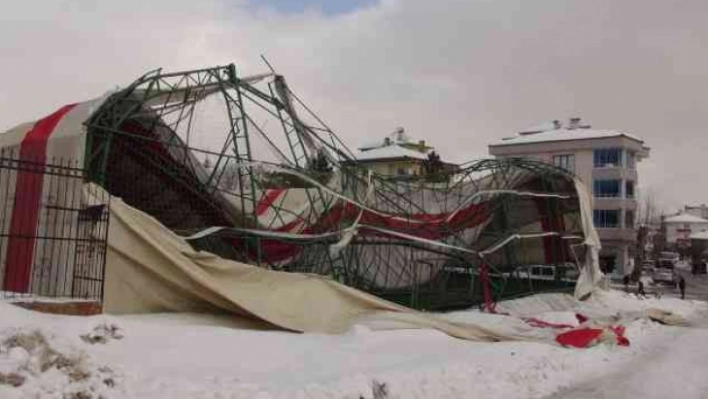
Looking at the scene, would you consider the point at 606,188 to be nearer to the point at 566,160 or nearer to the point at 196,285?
the point at 566,160

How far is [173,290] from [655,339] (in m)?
11.4

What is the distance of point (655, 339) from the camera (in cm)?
1602

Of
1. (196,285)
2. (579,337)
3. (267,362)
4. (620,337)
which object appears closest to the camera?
(267,362)

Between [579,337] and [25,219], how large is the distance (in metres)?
10.9

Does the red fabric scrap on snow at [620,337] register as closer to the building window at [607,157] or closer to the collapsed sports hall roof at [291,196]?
the collapsed sports hall roof at [291,196]

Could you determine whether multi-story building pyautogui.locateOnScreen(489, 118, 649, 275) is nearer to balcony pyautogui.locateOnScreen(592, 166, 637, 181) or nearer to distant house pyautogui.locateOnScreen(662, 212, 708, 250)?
balcony pyautogui.locateOnScreen(592, 166, 637, 181)

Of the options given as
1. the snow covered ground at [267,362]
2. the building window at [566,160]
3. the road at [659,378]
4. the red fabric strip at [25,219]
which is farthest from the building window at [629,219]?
the red fabric strip at [25,219]

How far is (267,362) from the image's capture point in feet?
30.5

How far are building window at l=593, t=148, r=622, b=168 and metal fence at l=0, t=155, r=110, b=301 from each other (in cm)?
5136

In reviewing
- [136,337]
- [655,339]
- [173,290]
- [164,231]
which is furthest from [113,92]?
[655,339]

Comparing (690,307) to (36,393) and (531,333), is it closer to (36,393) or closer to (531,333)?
(531,333)

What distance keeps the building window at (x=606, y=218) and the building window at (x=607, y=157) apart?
3.83 m

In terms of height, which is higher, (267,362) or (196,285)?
(196,285)

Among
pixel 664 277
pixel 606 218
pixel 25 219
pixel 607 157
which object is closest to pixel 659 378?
pixel 25 219
